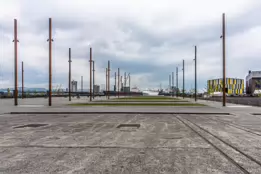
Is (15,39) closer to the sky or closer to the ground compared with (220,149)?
closer to the sky

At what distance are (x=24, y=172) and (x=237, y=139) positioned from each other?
23.6ft

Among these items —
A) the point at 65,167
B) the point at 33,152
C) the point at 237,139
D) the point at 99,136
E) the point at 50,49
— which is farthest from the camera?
the point at 50,49

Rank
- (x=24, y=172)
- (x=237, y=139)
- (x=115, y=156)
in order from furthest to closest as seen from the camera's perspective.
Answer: (x=237, y=139)
(x=115, y=156)
(x=24, y=172)

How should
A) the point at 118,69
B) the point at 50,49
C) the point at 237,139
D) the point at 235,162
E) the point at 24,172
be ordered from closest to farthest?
the point at 24,172 < the point at 235,162 < the point at 237,139 < the point at 50,49 < the point at 118,69

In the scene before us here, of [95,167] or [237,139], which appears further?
[237,139]

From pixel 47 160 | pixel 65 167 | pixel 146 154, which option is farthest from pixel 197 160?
pixel 47 160

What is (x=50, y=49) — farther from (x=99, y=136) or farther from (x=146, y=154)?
(x=146, y=154)

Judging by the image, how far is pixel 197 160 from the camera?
247 inches

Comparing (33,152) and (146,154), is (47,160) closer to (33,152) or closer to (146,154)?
(33,152)

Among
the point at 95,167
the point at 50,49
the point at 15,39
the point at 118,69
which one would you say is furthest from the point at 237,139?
the point at 118,69

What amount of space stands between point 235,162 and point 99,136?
5245 millimetres

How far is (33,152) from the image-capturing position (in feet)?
23.3

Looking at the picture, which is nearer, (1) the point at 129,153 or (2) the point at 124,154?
(2) the point at 124,154

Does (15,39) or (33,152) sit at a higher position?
(15,39)
